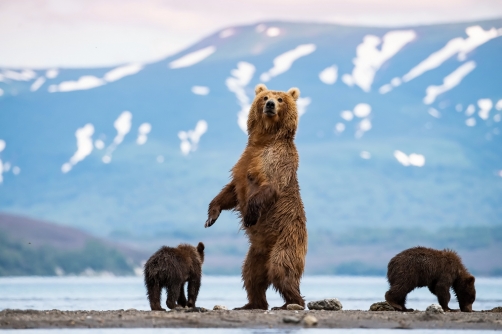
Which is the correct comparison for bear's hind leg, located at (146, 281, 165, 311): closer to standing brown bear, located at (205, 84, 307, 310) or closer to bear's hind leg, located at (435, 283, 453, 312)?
Answer: standing brown bear, located at (205, 84, 307, 310)

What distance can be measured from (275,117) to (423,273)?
130 inches

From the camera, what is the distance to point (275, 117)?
16.9 meters

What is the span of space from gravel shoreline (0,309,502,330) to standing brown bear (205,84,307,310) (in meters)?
1.13

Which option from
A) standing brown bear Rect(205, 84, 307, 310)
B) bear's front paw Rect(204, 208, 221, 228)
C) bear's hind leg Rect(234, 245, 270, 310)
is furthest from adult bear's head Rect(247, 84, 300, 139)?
bear's hind leg Rect(234, 245, 270, 310)

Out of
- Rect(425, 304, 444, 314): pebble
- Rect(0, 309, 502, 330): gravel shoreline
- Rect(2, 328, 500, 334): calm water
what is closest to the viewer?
Rect(2, 328, 500, 334): calm water

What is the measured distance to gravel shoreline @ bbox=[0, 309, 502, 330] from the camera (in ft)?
46.0

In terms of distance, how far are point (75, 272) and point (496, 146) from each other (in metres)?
99.9

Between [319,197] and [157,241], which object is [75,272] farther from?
[319,197]

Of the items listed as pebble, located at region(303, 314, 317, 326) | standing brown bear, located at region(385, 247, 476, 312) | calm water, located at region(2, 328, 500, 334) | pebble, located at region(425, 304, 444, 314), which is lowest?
calm water, located at region(2, 328, 500, 334)

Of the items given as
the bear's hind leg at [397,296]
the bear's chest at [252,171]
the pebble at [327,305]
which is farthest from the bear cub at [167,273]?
the bear's hind leg at [397,296]

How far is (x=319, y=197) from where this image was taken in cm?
16712

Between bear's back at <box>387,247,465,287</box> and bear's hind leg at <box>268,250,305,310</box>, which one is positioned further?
bear's back at <box>387,247,465,287</box>

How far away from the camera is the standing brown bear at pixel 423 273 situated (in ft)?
54.3

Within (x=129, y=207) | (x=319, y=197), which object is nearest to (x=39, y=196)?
(x=129, y=207)
